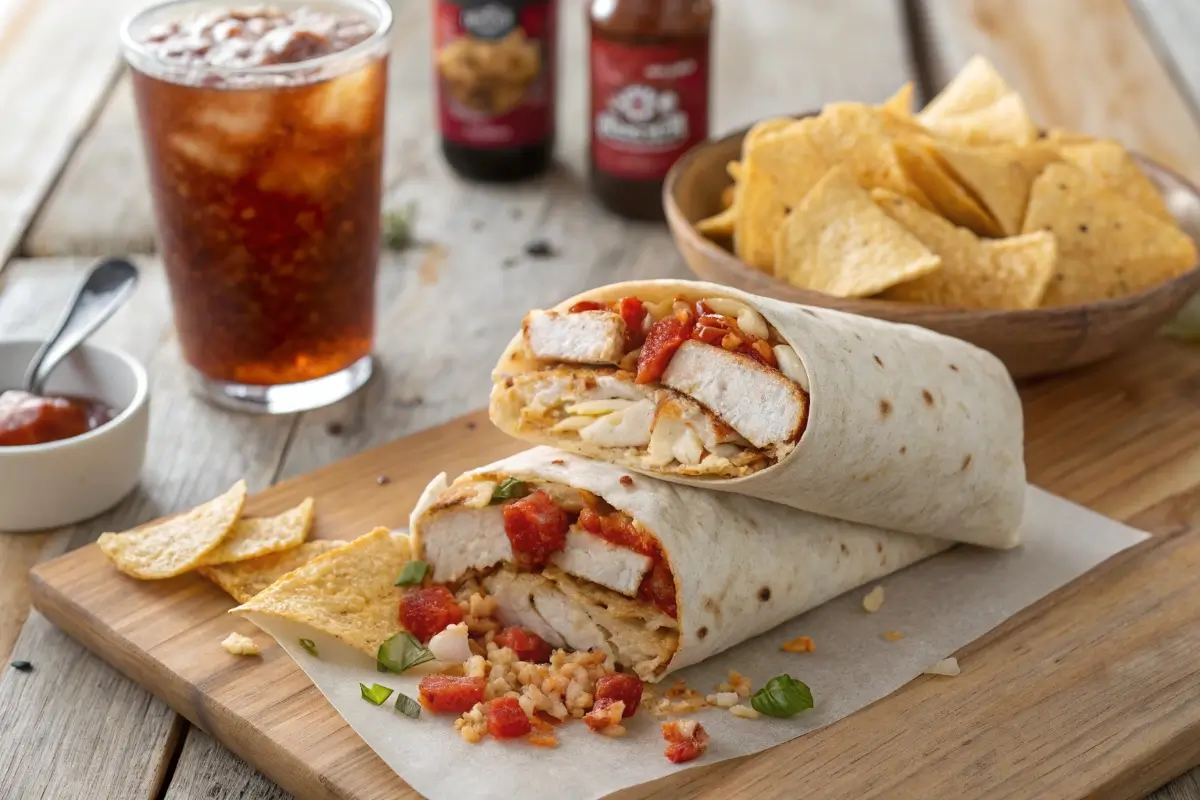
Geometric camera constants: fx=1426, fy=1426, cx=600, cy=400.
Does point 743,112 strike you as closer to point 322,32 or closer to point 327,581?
point 322,32

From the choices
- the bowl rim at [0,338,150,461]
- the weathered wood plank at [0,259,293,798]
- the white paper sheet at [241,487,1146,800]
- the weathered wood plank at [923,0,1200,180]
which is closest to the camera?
the white paper sheet at [241,487,1146,800]

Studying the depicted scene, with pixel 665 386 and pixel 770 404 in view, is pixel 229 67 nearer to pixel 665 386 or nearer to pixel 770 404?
pixel 665 386

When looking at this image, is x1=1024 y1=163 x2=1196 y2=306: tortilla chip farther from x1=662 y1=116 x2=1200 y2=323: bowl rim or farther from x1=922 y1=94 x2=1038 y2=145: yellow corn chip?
x1=922 y1=94 x2=1038 y2=145: yellow corn chip

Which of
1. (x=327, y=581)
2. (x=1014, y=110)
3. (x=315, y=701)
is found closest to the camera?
(x=315, y=701)

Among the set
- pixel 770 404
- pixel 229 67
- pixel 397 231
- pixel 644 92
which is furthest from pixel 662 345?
pixel 397 231

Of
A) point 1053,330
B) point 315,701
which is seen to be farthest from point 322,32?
point 1053,330

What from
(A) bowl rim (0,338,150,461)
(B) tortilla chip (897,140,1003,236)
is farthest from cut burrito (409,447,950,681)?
(B) tortilla chip (897,140,1003,236)

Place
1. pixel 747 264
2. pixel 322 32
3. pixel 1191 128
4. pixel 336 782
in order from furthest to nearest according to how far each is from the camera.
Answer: pixel 1191 128 < pixel 747 264 < pixel 322 32 < pixel 336 782
